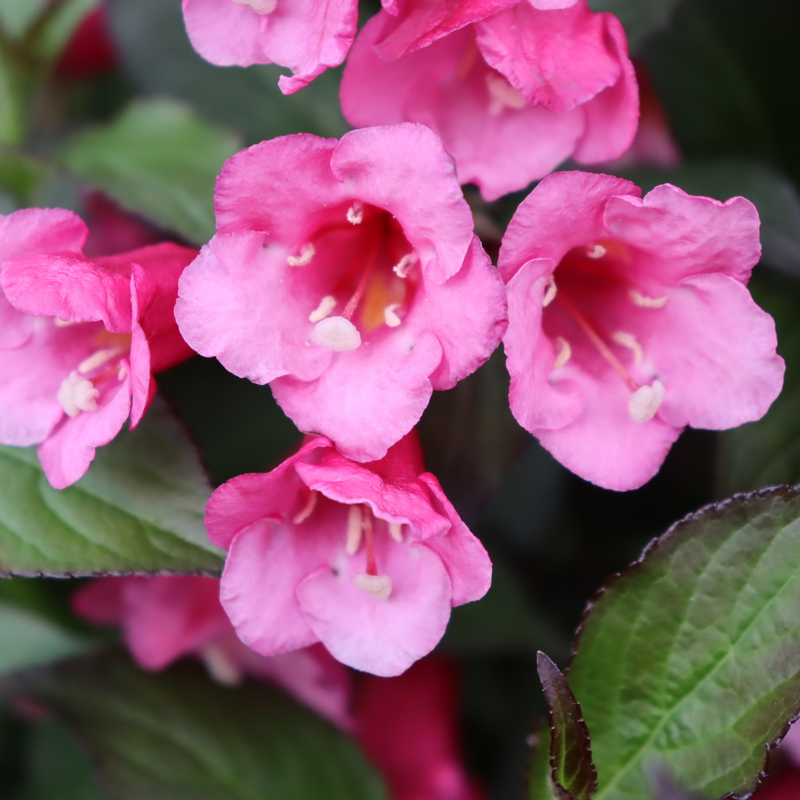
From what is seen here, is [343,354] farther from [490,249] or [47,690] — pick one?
[47,690]

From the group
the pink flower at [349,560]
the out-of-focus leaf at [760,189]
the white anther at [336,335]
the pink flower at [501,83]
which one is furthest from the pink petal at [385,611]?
the out-of-focus leaf at [760,189]

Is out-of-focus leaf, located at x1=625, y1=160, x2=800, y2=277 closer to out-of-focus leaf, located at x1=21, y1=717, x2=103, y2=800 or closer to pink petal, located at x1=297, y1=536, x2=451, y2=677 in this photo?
pink petal, located at x1=297, y1=536, x2=451, y2=677

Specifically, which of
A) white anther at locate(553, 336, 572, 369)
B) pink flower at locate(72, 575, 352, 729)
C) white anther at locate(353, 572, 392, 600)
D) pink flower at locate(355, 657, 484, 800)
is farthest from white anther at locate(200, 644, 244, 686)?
white anther at locate(553, 336, 572, 369)

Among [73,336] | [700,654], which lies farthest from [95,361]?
[700,654]

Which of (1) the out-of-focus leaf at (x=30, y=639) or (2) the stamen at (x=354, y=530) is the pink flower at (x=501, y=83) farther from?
(1) the out-of-focus leaf at (x=30, y=639)

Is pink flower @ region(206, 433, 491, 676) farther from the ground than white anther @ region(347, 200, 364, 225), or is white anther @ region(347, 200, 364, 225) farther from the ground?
white anther @ region(347, 200, 364, 225)

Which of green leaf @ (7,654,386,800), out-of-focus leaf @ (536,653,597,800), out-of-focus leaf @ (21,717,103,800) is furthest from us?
out-of-focus leaf @ (21,717,103,800)
